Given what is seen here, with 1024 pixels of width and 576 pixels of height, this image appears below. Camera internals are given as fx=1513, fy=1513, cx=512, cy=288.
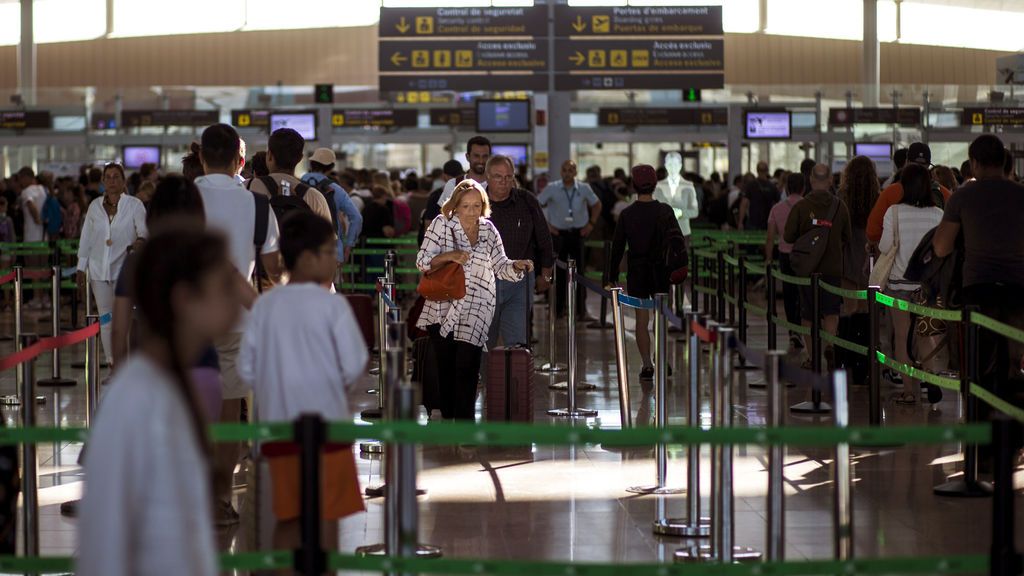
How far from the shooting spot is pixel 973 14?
39.7 meters

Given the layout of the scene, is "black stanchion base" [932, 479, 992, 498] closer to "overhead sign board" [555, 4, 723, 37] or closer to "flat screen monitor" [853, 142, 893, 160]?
"overhead sign board" [555, 4, 723, 37]

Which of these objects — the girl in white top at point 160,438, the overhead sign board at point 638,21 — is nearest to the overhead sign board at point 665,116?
the overhead sign board at point 638,21

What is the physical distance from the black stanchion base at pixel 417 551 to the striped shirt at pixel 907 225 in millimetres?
4944

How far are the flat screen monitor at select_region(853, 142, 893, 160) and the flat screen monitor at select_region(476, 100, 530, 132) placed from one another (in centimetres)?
842

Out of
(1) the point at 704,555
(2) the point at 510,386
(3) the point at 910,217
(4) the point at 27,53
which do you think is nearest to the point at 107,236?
(2) the point at 510,386

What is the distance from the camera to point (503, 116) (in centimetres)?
2298

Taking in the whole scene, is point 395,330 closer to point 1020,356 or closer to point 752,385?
point 1020,356

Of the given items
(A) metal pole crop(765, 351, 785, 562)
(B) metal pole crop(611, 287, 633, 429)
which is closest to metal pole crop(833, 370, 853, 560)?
(A) metal pole crop(765, 351, 785, 562)

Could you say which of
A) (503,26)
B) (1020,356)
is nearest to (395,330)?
(1020,356)

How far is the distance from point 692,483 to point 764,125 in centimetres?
2183

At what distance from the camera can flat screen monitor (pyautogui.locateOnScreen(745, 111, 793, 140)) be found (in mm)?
27516

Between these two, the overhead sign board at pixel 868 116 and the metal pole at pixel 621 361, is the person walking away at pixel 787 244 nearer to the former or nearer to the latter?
the metal pole at pixel 621 361

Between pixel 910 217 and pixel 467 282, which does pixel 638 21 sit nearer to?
pixel 910 217

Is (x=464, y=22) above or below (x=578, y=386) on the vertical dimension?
above
